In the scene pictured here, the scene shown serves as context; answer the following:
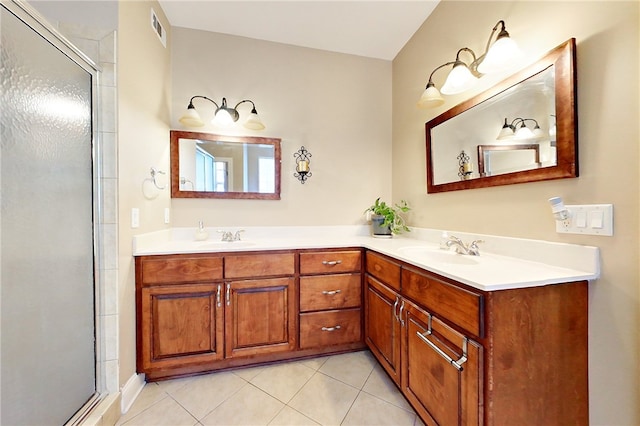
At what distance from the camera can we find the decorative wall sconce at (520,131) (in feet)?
3.84

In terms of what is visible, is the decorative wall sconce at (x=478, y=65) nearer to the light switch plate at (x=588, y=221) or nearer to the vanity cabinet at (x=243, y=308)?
the light switch plate at (x=588, y=221)

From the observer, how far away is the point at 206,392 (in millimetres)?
1490

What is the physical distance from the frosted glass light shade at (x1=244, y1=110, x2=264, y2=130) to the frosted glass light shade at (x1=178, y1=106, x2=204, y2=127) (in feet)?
1.18

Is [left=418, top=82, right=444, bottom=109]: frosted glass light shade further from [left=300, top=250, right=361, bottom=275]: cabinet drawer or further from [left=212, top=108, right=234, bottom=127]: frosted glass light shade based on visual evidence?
[left=212, top=108, right=234, bottom=127]: frosted glass light shade

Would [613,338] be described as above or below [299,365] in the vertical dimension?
above

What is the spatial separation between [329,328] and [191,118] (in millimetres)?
1866

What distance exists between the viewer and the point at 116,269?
1.33 metres

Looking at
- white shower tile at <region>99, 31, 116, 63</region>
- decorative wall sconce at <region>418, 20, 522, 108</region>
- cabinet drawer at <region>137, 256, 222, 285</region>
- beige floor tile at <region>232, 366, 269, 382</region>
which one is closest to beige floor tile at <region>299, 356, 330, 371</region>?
beige floor tile at <region>232, 366, 269, 382</region>

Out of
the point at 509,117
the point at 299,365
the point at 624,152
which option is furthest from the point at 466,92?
the point at 299,365

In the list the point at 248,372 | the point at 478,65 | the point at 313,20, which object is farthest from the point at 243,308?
the point at 313,20

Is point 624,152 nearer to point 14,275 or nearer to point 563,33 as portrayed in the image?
point 563,33

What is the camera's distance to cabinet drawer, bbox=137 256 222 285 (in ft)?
4.98

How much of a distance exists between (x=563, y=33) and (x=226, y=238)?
2250mm

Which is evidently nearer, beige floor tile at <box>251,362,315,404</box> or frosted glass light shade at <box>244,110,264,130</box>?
beige floor tile at <box>251,362,315,404</box>
